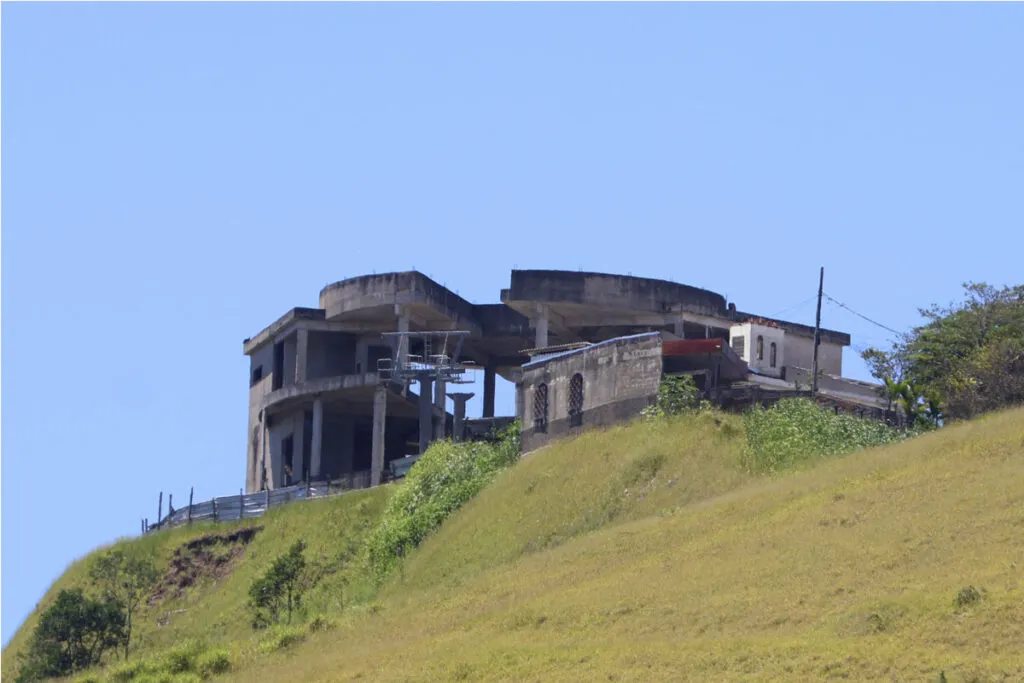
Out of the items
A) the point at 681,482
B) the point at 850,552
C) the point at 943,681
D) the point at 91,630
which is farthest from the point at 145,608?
the point at 943,681

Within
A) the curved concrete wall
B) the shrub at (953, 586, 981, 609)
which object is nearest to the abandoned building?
the curved concrete wall

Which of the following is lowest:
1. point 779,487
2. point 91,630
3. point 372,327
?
point 91,630

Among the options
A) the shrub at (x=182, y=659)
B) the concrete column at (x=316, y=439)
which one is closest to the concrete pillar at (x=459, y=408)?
the concrete column at (x=316, y=439)

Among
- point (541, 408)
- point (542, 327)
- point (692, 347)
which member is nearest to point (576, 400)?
point (541, 408)

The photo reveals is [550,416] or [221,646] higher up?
[550,416]

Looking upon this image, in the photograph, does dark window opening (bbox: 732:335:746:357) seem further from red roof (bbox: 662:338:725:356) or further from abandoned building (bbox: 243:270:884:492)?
red roof (bbox: 662:338:725:356)

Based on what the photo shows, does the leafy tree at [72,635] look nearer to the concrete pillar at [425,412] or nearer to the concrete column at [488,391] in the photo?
the concrete pillar at [425,412]

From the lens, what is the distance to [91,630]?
5603 centimetres

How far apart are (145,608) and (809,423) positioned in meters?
23.8

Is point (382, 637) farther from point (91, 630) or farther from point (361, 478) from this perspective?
point (361, 478)

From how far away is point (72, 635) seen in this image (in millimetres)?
55438

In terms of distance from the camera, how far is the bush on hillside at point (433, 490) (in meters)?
58.8

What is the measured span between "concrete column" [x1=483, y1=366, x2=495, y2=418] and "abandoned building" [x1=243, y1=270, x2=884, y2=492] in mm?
60

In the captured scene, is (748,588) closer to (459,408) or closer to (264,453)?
(459,408)
